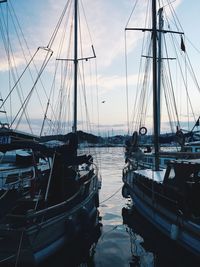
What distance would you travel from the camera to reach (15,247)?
9820mm

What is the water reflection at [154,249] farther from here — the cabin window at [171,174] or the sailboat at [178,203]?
the cabin window at [171,174]

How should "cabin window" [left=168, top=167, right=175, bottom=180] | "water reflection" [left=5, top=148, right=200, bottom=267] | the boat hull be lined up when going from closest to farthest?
the boat hull, "water reflection" [left=5, top=148, right=200, bottom=267], "cabin window" [left=168, top=167, right=175, bottom=180]

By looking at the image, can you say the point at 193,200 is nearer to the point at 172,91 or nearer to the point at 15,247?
the point at 15,247

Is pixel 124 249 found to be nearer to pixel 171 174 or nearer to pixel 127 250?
pixel 127 250

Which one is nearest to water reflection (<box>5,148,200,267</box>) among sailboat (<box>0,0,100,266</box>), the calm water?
the calm water

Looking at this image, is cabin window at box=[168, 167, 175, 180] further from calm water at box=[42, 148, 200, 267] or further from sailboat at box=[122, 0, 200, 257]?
calm water at box=[42, 148, 200, 267]

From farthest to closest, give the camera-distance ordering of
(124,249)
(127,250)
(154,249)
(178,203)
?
(124,249)
(127,250)
(154,249)
(178,203)

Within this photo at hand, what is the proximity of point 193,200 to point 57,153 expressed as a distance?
589 cm

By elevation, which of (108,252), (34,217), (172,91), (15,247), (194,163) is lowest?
(108,252)

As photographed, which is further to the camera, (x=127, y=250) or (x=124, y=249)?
(x=124, y=249)

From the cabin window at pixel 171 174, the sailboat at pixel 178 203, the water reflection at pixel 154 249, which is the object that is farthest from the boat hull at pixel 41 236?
the cabin window at pixel 171 174

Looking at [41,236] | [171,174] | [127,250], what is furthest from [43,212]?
[171,174]

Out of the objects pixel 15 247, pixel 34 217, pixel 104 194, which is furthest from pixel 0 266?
pixel 104 194

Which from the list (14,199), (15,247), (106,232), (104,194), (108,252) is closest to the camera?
(15,247)
